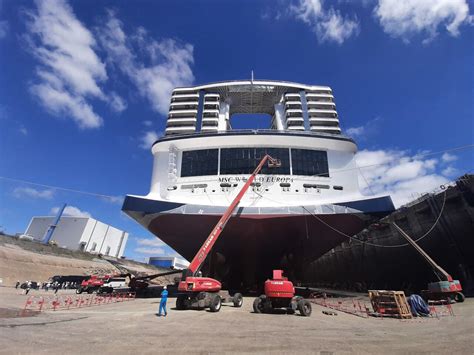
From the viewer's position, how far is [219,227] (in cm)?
1566

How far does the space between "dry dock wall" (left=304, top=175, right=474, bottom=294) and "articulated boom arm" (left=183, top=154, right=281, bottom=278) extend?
38.9 feet

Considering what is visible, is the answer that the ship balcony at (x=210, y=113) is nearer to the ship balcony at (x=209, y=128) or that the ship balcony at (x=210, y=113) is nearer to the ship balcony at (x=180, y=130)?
the ship balcony at (x=209, y=128)

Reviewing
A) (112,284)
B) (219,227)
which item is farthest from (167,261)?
(219,227)

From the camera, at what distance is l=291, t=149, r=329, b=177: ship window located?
19578 millimetres

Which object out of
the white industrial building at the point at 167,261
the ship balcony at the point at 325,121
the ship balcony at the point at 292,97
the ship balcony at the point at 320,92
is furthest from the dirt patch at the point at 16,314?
the white industrial building at the point at 167,261

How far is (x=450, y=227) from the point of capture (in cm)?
1877

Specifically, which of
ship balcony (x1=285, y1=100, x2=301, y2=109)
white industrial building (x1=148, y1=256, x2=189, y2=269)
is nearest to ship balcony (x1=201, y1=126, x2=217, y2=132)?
ship balcony (x1=285, y1=100, x2=301, y2=109)

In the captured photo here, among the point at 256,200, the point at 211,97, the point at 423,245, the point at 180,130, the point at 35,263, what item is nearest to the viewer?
the point at 256,200

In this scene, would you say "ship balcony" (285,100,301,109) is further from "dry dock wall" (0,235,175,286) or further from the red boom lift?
"dry dock wall" (0,235,175,286)

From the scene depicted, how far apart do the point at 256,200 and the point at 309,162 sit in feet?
16.4

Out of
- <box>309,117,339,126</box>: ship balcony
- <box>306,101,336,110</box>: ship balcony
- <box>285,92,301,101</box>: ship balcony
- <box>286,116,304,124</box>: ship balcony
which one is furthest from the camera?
<box>285,92,301,101</box>: ship balcony

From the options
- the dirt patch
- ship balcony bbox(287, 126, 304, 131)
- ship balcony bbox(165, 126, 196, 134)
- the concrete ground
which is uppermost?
ship balcony bbox(287, 126, 304, 131)

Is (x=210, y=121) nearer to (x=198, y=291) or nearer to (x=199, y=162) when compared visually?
(x=199, y=162)

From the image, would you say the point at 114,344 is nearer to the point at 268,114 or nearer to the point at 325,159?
the point at 325,159
